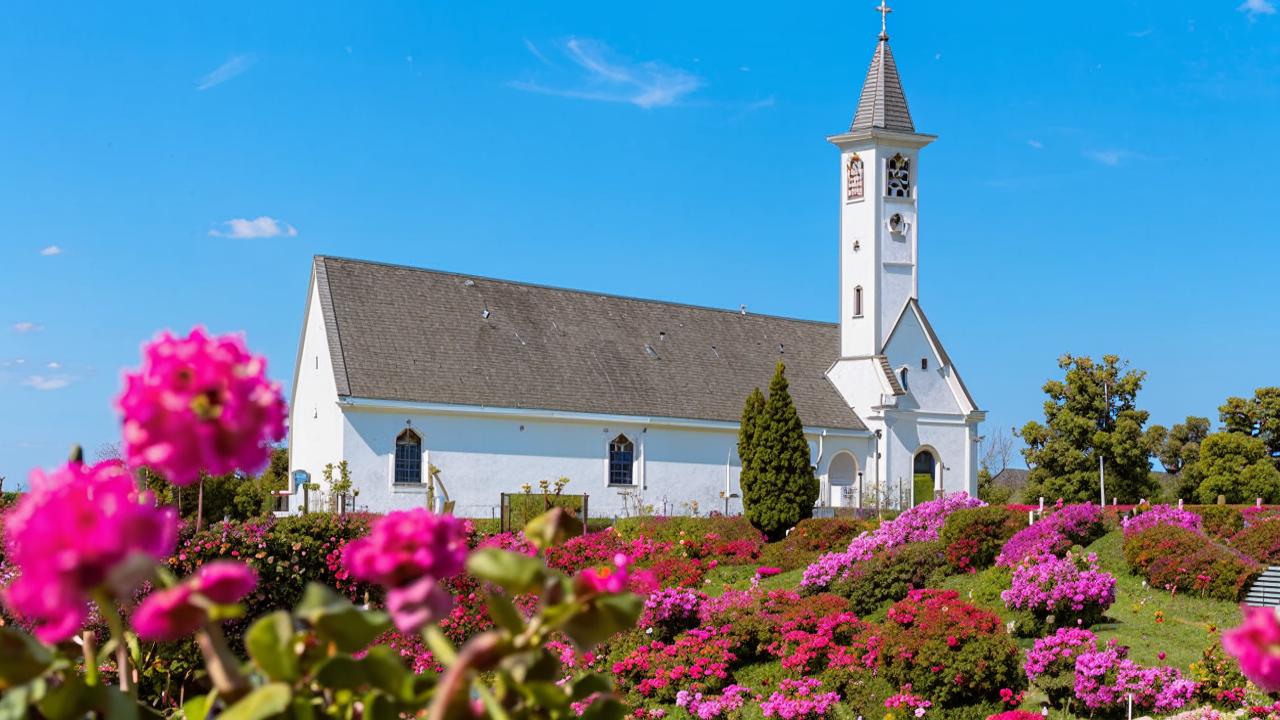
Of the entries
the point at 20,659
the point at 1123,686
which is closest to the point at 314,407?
the point at 1123,686

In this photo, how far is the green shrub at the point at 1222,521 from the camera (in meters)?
22.1

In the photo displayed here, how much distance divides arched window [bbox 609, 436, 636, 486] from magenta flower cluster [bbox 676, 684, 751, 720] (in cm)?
2682

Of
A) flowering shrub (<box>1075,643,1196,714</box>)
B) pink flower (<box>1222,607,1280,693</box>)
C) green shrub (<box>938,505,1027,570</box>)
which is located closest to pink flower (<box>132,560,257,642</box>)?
pink flower (<box>1222,607,1280,693</box>)

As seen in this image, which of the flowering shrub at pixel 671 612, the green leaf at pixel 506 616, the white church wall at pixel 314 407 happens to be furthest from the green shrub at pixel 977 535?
the white church wall at pixel 314 407

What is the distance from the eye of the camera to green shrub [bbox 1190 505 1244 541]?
2214 cm

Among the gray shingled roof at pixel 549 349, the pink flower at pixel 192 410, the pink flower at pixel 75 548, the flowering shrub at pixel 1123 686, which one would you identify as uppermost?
the gray shingled roof at pixel 549 349

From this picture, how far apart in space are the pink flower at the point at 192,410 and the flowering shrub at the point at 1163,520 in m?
21.1

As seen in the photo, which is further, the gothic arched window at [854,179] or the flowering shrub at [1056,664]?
the gothic arched window at [854,179]

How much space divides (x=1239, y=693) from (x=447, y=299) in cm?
3208

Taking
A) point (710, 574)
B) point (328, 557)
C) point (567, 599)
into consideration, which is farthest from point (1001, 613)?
point (567, 599)

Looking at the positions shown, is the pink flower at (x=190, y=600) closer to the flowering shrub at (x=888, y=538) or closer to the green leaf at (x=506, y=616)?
the green leaf at (x=506, y=616)

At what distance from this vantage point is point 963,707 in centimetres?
1220

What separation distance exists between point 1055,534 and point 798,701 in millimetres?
8987

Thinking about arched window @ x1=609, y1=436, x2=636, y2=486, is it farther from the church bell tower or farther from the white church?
the church bell tower
